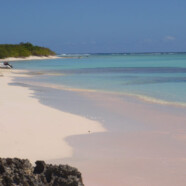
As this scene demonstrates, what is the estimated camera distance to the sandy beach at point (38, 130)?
6.08m

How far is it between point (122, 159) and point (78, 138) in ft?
4.79

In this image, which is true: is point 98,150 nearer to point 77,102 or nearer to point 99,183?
point 99,183

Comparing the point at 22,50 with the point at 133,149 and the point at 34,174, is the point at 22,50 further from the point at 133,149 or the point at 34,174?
the point at 34,174

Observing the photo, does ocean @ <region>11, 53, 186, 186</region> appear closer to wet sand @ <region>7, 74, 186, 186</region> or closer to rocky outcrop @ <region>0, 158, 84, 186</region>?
wet sand @ <region>7, 74, 186, 186</region>

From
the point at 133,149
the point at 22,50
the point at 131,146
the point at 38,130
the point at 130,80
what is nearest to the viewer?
the point at 133,149

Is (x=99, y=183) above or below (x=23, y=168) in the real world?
below

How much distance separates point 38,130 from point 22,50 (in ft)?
287

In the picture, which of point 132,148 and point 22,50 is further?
point 22,50

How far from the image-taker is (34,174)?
3.27m

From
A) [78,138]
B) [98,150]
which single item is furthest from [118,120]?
[98,150]

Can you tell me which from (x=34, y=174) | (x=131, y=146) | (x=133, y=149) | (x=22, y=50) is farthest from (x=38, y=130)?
(x=22, y=50)

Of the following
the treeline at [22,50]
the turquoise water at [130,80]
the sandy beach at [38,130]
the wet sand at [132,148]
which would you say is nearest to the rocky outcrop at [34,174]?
the wet sand at [132,148]

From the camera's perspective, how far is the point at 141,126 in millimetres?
8367

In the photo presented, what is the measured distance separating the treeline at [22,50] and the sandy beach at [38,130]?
247 ft
